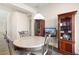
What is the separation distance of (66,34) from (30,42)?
874 mm

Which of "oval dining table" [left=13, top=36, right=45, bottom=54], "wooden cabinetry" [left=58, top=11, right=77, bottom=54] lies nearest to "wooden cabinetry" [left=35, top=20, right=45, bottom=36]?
"oval dining table" [left=13, top=36, right=45, bottom=54]

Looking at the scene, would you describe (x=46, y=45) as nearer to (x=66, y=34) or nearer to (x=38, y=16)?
(x=38, y=16)

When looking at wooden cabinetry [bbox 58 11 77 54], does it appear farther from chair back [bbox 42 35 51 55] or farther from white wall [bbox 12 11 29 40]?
white wall [bbox 12 11 29 40]

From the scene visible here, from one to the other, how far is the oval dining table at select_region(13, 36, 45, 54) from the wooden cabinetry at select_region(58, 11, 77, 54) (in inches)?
14.7

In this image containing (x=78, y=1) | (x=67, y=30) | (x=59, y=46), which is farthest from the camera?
(x=67, y=30)

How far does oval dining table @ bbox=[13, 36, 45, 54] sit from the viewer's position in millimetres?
1531

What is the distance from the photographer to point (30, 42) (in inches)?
63.6

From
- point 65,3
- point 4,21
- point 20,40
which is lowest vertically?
point 20,40

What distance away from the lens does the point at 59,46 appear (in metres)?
1.75

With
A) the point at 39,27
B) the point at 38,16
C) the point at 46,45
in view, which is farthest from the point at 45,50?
the point at 38,16

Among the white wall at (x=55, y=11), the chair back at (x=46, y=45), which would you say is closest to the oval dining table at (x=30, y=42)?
the chair back at (x=46, y=45)

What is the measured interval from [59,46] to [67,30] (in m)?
0.53
